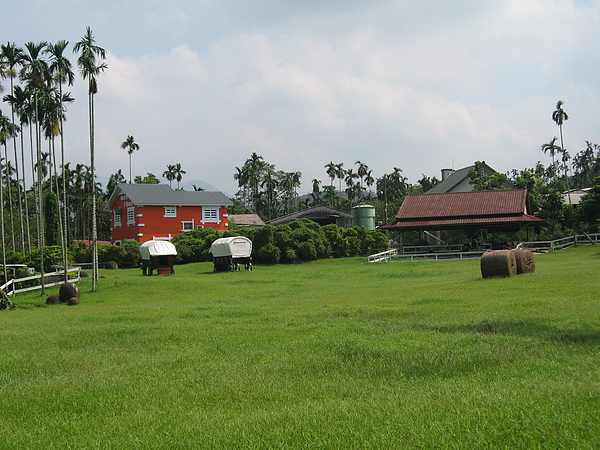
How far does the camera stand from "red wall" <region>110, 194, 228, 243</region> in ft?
198

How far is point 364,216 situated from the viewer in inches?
2630

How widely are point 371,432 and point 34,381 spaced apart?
6.10m

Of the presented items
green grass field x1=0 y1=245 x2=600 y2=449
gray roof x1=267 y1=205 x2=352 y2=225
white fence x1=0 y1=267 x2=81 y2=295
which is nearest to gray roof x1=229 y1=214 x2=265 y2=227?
gray roof x1=267 y1=205 x2=352 y2=225

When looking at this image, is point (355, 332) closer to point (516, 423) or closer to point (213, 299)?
point (516, 423)

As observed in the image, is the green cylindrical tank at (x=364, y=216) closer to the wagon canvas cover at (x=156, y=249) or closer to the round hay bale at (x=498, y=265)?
the wagon canvas cover at (x=156, y=249)

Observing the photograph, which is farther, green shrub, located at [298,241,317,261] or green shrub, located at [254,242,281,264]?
green shrub, located at [298,241,317,261]

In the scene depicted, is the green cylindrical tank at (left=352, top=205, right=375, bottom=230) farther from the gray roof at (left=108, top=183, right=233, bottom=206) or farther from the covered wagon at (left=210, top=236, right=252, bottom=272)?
Answer: the covered wagon at (left=210, top=236, right=252, bottom=272)

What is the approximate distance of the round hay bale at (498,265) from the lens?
80.5 ft

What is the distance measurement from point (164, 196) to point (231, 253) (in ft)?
71.7

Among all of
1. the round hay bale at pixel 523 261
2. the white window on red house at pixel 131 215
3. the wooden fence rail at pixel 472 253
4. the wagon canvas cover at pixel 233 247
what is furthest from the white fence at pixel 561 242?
the white window on red house at pixel 131 215

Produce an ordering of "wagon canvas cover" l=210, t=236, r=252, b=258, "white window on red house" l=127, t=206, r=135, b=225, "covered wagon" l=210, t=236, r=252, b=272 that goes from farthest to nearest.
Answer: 1. "white window on red house" l=127, t=206, r=135, b=225
2. "covered wagon" l=210, t=236, r=252, b=272
3. "wagon canvas cover" l=210, t=236, r=252, b=258

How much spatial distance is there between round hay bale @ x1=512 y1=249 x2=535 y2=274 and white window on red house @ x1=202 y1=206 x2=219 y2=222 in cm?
4302

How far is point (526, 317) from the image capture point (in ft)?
42.8

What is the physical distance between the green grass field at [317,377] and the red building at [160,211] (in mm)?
43745
